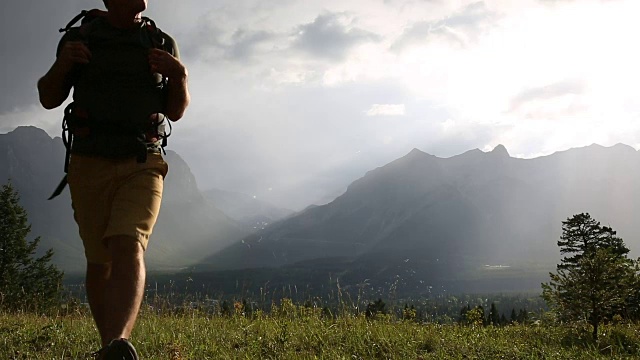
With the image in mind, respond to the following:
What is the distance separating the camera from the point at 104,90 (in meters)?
3.34

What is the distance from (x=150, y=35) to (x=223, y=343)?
10.8 ft

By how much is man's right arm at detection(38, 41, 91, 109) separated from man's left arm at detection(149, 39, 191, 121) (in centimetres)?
46

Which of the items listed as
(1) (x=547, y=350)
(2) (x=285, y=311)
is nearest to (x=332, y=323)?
(2) (x=285, y=311)

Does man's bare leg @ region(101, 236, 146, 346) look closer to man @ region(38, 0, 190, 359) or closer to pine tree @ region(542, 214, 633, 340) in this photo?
man @ region(38, 0, 190, 359)

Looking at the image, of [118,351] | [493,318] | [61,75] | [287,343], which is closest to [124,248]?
[118,351]

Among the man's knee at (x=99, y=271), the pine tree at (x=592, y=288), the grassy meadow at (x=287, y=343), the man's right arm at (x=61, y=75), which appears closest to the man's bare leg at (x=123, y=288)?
the man's knee at (x=99, y=271)

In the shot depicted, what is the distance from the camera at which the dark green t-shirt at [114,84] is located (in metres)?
3.32

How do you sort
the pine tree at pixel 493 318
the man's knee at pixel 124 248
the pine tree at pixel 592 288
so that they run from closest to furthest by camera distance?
the man's knee at pixel 124 248
the pine tree at pixel 592 288
the pine tree at pixel 493 318

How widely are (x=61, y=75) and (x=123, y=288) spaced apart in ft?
5.14

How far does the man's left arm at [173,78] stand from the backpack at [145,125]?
86 mm

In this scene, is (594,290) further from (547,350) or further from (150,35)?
(150,35)

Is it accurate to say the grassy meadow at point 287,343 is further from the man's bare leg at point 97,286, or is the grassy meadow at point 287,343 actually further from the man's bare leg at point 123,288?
the man's bare leg at point 123,288

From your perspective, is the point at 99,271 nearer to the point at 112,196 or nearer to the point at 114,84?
the point at 112,196

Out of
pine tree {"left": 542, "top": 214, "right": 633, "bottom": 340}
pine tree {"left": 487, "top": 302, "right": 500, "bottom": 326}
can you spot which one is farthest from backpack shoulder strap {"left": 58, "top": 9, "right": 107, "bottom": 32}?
pine tree {"left": 542, "top": 214, "right": 633, "bottom": 340}
